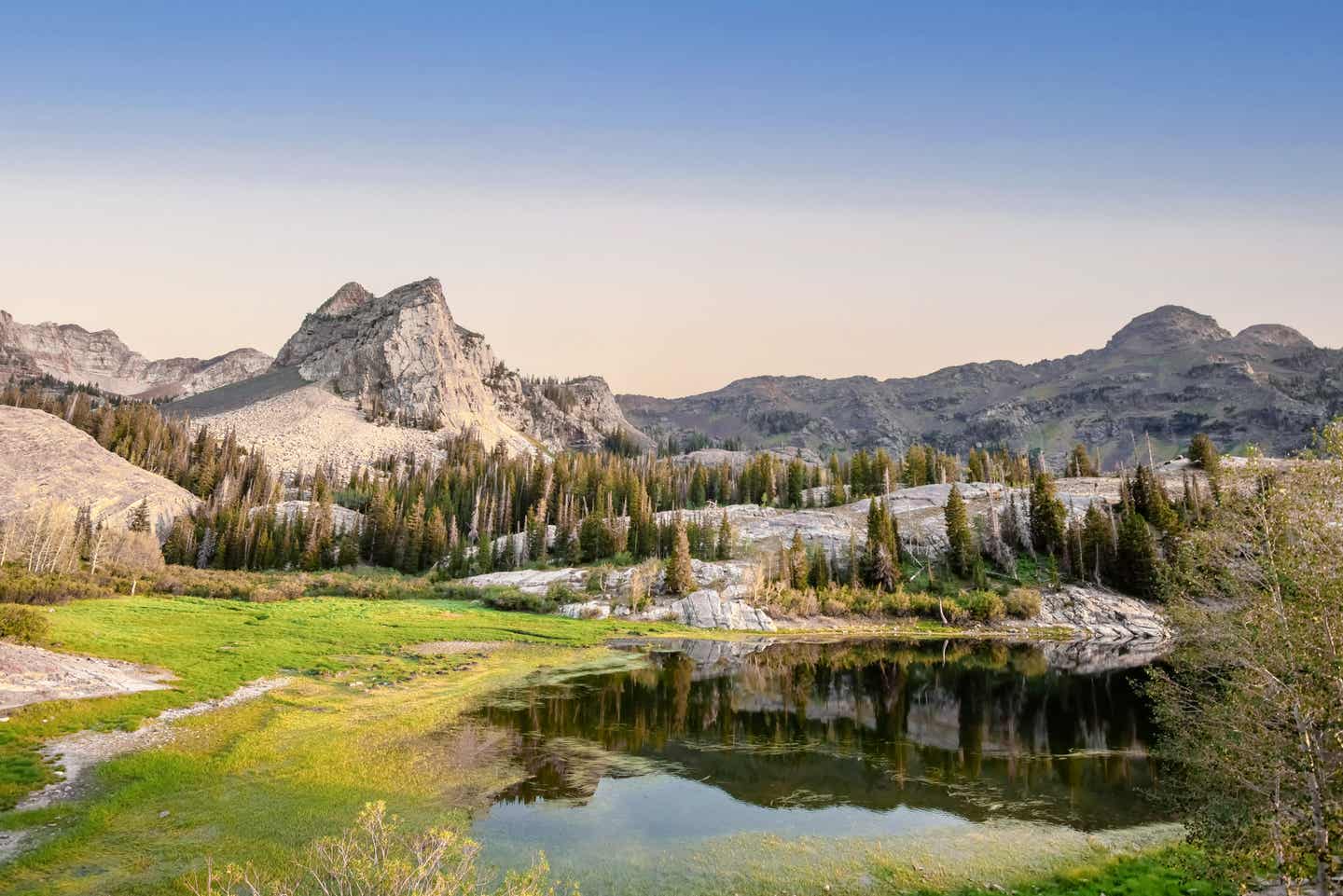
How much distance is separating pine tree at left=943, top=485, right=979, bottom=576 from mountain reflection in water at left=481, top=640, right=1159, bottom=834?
46112mm

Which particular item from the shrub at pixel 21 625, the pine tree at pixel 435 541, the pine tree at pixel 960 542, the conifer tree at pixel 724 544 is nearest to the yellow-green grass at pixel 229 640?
the shrub at pixel 21 625

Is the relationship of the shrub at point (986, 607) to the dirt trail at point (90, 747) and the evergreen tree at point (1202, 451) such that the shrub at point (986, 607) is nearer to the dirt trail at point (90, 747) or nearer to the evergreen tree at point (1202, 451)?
the evergreen tree at point (1202, 451)

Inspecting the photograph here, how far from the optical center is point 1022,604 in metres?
91.0

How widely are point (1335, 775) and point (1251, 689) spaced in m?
1.90

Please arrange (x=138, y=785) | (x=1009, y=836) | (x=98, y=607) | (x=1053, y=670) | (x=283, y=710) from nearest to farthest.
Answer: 1. (x=138, y=785)
2. (x=1009, y=836)
3. (x=283, y=710)
4. (x=98, y=607)
5. (x=1053, y=670)

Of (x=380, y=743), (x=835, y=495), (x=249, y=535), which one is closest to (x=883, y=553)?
(x=835, y=495)

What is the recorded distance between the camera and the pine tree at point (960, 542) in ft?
341

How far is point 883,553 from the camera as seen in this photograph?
98.6 metres

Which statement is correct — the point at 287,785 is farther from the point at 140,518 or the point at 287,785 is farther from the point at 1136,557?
the point at 140,518

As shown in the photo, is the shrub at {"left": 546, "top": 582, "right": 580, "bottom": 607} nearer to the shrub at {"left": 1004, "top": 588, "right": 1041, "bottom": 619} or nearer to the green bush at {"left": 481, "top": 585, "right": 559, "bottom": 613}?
the green bush at {"left": 481, "top": 585, "right": 559, "bottom": 613}

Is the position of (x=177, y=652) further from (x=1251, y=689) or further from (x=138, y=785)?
(x=1251, y=689)

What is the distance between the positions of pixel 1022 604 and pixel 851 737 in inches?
2723

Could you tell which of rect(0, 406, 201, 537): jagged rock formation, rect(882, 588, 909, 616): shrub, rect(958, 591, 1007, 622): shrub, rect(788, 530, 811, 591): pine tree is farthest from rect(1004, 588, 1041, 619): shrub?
rect(0, 406, 201, 537): jagged rock formation

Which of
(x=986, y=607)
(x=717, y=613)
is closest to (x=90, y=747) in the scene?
(x=717, y=613)
